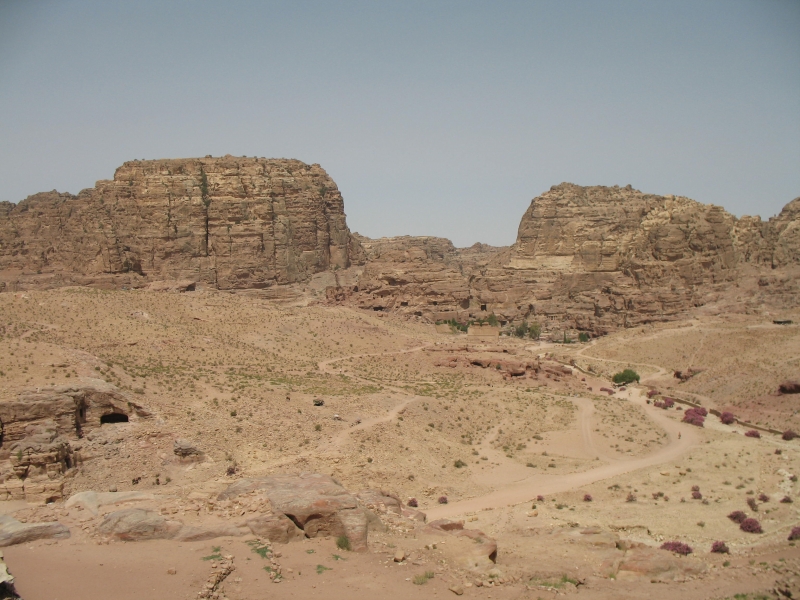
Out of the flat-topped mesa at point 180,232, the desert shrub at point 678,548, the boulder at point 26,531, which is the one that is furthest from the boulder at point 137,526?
the flat-topped mesa at point 180,232

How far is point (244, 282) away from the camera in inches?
2970

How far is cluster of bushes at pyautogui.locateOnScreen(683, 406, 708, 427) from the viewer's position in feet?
137

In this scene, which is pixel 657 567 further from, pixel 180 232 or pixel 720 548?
pixel 180 232

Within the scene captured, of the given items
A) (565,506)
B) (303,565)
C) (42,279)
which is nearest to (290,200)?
(42,279)

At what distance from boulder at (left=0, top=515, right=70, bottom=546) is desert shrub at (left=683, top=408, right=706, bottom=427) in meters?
34.3

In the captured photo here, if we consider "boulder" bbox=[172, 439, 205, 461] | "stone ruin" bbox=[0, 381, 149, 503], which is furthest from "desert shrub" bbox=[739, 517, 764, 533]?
"stone ruin" bbox=[0, 381, 149, 503]

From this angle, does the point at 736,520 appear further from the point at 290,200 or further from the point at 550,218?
the point at 550,218

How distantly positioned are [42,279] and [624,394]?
2139 inches

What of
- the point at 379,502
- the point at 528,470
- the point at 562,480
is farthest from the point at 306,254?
the point at 379,502

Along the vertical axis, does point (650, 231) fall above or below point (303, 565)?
above

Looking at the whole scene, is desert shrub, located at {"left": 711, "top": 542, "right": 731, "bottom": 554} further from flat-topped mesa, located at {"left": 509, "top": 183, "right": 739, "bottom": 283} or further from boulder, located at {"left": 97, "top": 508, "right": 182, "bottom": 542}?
flat-topped mesa, located at {"left": 509, "top": 183, "right": 739, "bottom": 283}

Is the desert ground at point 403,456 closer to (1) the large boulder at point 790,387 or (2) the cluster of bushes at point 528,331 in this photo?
(1) the large boulder at point 790,387

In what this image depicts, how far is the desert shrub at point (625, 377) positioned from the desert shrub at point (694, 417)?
37.5 feet

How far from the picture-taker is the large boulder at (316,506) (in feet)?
57.8
